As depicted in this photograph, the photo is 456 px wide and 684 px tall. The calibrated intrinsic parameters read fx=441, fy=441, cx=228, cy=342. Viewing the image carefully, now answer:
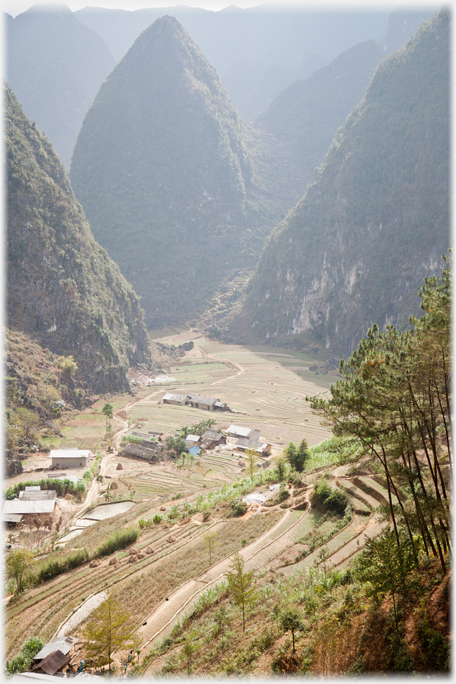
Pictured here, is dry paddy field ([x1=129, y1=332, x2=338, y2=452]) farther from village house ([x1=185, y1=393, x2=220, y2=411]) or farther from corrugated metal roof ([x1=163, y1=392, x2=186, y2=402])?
corrugated metal roof ([x1=163, y1=392, x2=186, y2=402])

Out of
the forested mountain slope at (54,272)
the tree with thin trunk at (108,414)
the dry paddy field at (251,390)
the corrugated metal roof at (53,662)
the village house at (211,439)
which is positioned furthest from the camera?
the forested mountain slope at (54,272)

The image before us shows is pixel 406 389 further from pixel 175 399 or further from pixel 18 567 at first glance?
pixel 175 399

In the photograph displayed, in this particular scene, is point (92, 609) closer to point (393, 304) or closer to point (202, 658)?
point (202, 658)

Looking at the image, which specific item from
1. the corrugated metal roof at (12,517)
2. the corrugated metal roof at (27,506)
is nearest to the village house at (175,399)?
the corrugated metal roof at (27,506)

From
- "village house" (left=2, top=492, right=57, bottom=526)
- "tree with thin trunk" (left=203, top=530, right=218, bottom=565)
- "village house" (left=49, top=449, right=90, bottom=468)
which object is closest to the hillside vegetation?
"tree with thin trunk" (left=203, top=530, right=218, bottom=565)

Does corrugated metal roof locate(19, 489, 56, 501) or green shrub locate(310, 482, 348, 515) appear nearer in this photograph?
green shrub locate(310, 482, 348, 515)

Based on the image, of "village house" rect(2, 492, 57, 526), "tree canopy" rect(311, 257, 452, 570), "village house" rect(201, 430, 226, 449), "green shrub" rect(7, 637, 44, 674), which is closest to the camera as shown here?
"tree canopy" rect(311, 257, 452, 570)

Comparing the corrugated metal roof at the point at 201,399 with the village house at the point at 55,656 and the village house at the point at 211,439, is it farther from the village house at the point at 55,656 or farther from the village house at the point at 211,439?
the village house at the point at 55,656
